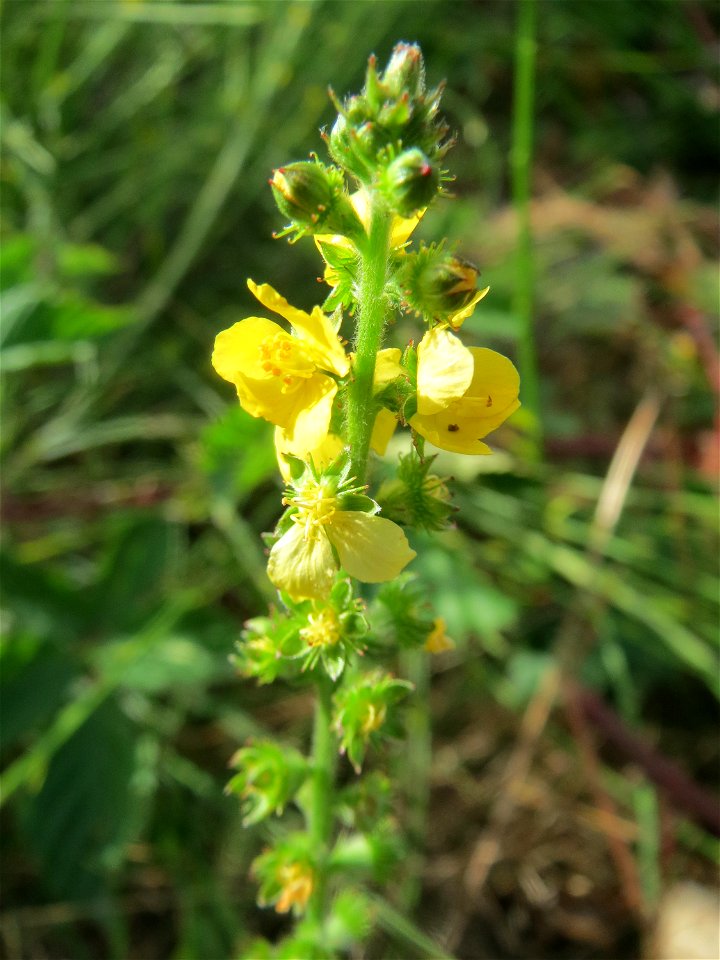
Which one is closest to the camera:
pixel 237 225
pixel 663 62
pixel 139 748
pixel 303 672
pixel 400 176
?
pixel 400 176

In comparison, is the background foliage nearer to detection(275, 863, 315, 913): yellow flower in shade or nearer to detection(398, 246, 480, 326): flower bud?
Result: detection(275, 863, 315, 913): yellow flower in shade

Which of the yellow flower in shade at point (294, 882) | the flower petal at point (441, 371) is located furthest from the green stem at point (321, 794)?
the flower petal at point (441, 371)

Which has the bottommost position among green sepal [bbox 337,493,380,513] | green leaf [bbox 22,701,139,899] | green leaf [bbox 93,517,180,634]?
green leaf [bbox 22,701,139,899]

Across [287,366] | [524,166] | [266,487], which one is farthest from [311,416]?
[266,487]

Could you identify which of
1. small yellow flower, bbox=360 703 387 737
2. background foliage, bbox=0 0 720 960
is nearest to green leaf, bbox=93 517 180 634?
background foliage, bbox=0 0 720 960

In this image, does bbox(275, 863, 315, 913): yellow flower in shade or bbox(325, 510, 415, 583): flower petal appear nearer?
bbox(325, 510, 415, 583): flower petal

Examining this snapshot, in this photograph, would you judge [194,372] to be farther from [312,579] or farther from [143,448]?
[312,579]

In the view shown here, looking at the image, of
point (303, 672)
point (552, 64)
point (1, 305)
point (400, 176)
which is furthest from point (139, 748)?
point (552, 64)
